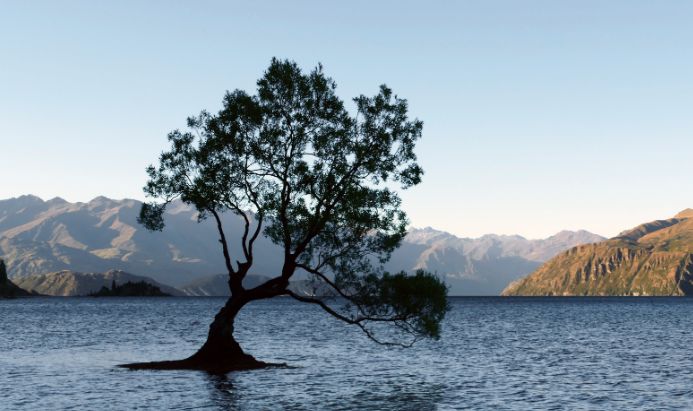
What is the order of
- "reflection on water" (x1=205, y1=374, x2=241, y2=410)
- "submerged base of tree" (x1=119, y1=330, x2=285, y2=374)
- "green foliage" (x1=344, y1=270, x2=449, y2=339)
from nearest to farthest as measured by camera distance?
"reflection on water" (x1=205, y1=374, x2=241, y2=410) → "green foliage" (x1=344, y1=270, x2=449, y2=339) → "submerged base of tree" (x1=119, y1=330, x2=285, y2=374)

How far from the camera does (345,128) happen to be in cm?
7069

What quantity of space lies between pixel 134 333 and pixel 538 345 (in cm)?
7538

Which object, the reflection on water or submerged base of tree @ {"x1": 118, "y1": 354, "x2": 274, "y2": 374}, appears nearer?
the reflection on water

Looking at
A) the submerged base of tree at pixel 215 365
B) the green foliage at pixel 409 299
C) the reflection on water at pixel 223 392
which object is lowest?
the reflection on water at pixel 223 392

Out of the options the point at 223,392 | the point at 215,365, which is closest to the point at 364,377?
the point at 215,365

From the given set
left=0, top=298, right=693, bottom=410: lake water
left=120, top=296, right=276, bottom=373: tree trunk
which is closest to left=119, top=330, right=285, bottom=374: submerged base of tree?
left=120, top=296, right=276, bottom=373: tree trunk

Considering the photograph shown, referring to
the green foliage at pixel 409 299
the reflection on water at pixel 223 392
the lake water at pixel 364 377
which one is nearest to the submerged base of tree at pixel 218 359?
the lake water at pixel 364 377

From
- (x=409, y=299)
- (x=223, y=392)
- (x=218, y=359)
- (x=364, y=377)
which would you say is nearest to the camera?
(x=223, y=392)

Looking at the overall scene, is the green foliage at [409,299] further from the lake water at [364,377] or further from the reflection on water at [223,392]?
the reflection on water at [223,392]

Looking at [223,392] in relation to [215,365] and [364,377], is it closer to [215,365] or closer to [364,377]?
[215,365]

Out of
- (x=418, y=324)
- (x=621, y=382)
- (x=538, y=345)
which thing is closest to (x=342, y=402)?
(x=418, y=324)

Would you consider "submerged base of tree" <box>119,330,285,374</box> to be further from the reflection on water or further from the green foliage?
the green foliage

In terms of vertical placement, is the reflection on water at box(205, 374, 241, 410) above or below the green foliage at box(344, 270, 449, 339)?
below

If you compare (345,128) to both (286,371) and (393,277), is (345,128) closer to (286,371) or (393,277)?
(393,277)
